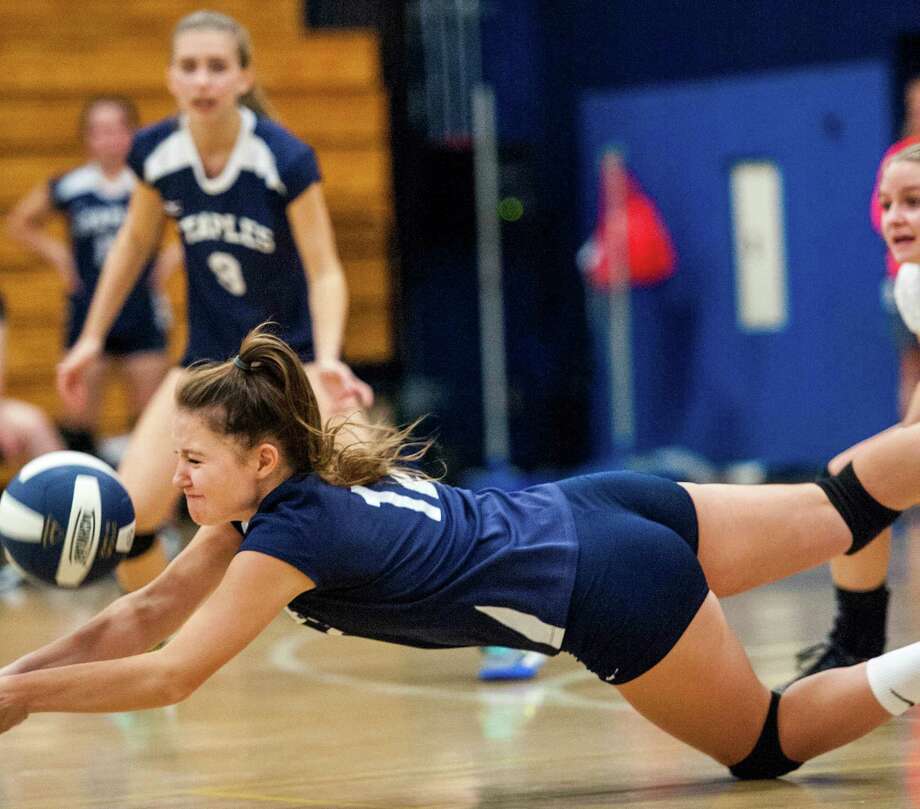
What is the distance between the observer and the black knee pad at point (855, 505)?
2.96 metres

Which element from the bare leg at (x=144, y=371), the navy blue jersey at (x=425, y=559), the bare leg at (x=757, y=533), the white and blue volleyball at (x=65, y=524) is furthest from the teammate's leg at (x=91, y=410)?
the bare leg at (x=757, y=533)

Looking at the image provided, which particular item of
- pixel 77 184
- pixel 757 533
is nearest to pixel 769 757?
pixel 757 533

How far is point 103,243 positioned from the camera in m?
7.39

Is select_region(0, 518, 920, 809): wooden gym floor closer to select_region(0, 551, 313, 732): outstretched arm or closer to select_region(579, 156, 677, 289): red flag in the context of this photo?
select_region(0, 551, 313, 732): outstretched arm

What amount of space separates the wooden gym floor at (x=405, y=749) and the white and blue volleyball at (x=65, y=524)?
41cm

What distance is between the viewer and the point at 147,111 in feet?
28.5

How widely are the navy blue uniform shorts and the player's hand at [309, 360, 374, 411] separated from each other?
103 cm

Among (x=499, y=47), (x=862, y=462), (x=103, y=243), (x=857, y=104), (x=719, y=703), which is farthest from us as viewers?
(x=499, y=47)

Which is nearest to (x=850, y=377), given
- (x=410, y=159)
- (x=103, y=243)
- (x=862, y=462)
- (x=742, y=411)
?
(x=742, y=411)

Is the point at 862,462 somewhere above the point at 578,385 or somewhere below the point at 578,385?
above

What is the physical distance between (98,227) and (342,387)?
394cm

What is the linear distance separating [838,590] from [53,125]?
6109 mm

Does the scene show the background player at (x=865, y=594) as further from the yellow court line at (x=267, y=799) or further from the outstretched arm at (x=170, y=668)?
the outstretched arm at (x=170, y=668)

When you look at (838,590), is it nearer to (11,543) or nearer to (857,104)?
(11,543)
